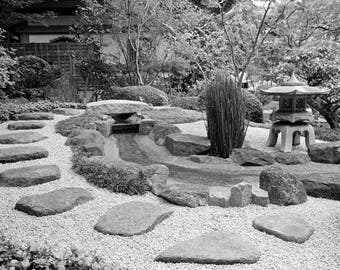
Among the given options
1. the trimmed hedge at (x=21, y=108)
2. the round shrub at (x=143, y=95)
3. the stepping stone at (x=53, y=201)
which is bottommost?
the stepping stone at (x=53, y=201)

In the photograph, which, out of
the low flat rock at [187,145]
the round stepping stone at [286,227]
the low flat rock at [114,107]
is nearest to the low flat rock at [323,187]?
the round stepping stone at [286,227]

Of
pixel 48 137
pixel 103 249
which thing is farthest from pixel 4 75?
pixel 103 249

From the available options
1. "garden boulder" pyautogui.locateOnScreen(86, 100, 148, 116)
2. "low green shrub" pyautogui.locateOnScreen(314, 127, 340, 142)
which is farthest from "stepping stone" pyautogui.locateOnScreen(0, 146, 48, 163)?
"low green shrub" pyautogui.locateOnScreen(314, 127, 340, 142)

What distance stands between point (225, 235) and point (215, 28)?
10.1m

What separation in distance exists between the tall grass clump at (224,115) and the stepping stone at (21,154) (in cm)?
221

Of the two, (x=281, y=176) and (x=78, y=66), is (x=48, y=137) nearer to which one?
(x=281, y=176)

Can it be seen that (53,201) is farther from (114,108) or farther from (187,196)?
(114,108)

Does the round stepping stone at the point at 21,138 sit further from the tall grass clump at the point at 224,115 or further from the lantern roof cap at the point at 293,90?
the lantern roof cap at the point at 293,90

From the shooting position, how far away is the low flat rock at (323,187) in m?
3.51

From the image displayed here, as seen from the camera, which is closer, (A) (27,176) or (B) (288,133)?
(A) (27,176)

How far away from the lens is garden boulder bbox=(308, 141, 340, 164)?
512 cm

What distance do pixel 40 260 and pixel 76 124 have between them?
4280 mm

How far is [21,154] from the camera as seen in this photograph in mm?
4297

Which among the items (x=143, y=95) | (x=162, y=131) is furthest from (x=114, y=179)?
(x=143, y=95)
